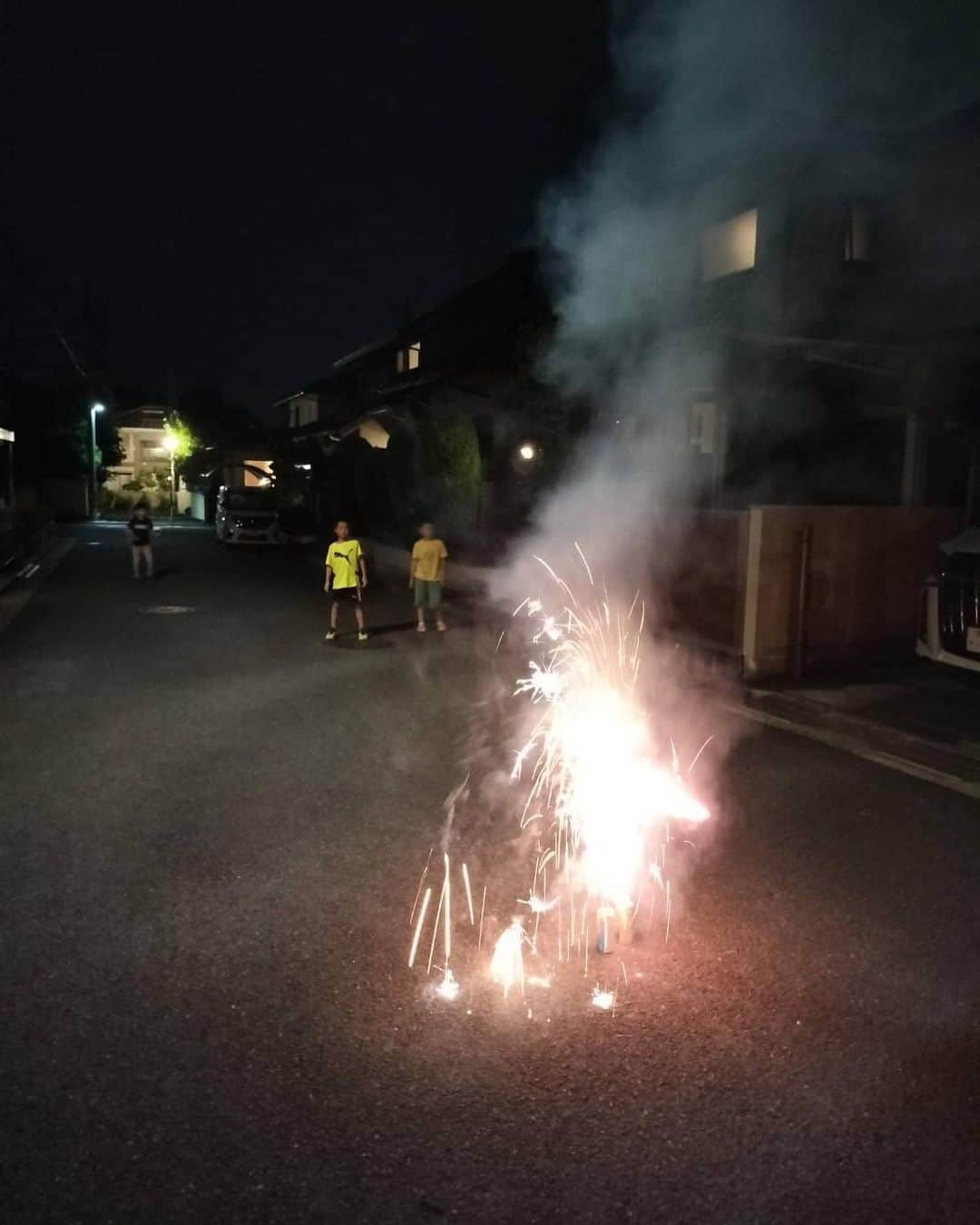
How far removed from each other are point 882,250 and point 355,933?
14.3 meters

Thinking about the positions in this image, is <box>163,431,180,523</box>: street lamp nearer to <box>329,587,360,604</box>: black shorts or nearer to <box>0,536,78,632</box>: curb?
<box>0,536,78,632</box>: curb

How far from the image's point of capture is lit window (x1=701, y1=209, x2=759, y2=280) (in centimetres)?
1656

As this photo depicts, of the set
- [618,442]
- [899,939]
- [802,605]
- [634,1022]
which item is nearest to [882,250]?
[618,442]

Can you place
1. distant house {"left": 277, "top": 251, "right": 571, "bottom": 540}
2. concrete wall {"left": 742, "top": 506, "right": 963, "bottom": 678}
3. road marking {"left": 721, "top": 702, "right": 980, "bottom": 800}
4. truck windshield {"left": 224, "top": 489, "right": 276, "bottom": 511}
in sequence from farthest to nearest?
1. truck windshield {"left": 224, "top": 489, "right": 276, "bottom": 511}
2. distant house {"left": 277, "top": 251, "right": 571, "bottom": 540}
3. concrete wall {"left": 742, "top": 506, "right": 963, "bottom": 678}
4. road marking {"left": 721, "top": 702, "right": 980, "bottom": 800}

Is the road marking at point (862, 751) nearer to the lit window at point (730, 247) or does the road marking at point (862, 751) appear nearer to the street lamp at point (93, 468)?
the lit window at point (730, 247)

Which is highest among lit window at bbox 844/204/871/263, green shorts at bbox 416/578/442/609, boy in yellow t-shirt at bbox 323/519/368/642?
lit window at bbox 844/204/871/263

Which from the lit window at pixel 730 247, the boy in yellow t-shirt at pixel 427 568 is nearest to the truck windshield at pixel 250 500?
the lit window at pixel 730 247

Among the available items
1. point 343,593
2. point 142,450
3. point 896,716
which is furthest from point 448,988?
point 142,450

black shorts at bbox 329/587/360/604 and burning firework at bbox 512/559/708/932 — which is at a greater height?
black shorts at bbox 329/587/360/604

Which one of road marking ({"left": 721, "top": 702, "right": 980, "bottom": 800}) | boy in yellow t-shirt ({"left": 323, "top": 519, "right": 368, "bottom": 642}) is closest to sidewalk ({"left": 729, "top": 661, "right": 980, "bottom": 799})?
road marking ({"left": 721, "top": 702, "right": 980, "bottom": 800})

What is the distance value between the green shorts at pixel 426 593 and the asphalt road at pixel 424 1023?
612 cm

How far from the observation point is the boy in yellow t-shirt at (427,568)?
12438mm

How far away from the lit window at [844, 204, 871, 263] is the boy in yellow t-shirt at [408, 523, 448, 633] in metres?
7.89

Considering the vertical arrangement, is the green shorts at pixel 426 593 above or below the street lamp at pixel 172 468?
below
